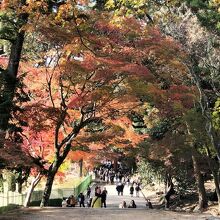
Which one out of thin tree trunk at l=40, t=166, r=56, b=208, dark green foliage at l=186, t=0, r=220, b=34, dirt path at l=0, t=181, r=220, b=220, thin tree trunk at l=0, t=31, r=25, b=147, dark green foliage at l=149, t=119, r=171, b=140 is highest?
dark green foliage at l=186, t=0, r=220, b=34

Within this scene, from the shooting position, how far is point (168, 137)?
70.3ft

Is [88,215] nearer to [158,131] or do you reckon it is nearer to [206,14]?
[206,14]

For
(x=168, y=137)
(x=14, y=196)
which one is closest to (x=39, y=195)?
(x=14, y=196)

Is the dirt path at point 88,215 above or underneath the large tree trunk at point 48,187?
underneath

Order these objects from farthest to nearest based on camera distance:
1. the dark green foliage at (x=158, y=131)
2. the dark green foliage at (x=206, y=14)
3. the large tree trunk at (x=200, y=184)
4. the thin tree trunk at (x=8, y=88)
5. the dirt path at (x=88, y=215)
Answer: the dark green foliage at (x=158, y=131), the large tree trunk at (x=200, y=184), the dark green foliage at (x=206, y=14), the dirt path at (x=88, y=215), the thin tree trunk at (x=8, y=88)

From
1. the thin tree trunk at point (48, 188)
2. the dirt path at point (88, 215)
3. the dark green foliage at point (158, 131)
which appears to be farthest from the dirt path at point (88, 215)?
the dark green foliage at point (158, 131)

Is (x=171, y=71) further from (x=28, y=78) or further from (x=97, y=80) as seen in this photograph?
(x=28, y=78)

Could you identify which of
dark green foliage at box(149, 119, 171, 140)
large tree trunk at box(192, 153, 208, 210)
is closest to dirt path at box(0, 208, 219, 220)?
large tree trunk at box(192, 153, 208, 210)

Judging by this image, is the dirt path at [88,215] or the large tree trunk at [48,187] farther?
the large tree trunk at [48,187]

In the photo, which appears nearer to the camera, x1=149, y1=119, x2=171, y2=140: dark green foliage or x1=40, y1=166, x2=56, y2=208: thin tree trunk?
x1=40, y1=166, x2=56, y2=208: thin tree trunk

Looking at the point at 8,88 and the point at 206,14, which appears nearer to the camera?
the point at 8,88

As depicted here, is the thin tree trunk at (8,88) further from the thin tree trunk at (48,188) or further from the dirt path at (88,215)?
the thin tree trunk at (48,188)

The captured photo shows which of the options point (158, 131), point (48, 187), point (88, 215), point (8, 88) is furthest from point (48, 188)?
point (158, 131)

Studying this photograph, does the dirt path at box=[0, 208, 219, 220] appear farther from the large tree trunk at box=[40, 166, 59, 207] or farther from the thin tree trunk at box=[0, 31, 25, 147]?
the thin tree trunk at box=[0, 31, 25, 147]
